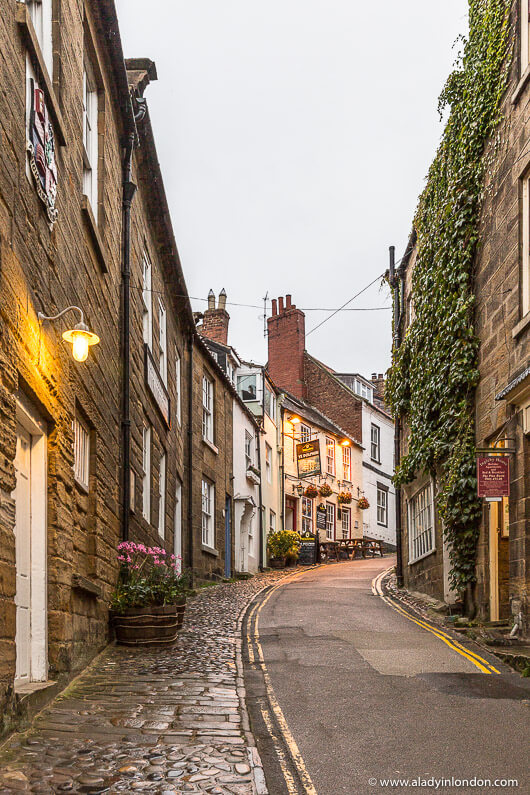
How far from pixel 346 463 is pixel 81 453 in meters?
34.9

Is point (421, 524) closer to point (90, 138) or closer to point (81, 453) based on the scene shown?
point (81, 453)

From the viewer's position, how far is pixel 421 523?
1905cm

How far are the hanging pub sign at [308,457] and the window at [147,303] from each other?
2053 cm

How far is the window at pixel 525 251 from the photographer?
444 inches

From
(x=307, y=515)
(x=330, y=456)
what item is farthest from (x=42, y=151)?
(x=330, y=456)

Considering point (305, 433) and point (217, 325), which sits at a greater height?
point (217, 325)

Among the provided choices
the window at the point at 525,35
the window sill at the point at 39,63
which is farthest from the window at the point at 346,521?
the window sill at the point at 39,63

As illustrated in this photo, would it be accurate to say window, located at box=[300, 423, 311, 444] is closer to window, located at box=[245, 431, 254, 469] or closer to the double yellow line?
window, located at box=[245, 431, 254, 469]

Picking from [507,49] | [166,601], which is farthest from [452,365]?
[166,601]

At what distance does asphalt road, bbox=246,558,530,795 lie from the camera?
17.8 feet

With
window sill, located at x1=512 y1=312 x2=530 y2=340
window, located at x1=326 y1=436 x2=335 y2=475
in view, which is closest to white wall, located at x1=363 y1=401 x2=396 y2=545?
window, located at x1=326 y1=436 x2=335 y2=475

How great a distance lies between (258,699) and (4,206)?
4764 millimetres

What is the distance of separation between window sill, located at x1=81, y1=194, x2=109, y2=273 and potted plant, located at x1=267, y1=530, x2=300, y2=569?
23.4m

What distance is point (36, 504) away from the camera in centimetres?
698
